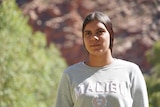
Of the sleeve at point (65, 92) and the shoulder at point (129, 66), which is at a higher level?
the shoulder at point (129, 66)

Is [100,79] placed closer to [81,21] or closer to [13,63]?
[13,63]

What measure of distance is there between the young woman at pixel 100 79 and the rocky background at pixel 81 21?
113 ft

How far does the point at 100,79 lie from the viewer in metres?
1.86

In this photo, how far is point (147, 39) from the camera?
38.2 m

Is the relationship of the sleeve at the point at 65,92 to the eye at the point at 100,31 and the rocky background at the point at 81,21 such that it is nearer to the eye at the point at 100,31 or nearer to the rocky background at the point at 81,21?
the eye at the point at 100,31

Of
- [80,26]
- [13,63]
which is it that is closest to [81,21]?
[80,26]

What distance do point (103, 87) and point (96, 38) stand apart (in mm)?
198

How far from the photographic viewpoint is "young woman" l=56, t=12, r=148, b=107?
1827 mm

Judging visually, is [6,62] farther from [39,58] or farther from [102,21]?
[102,21]

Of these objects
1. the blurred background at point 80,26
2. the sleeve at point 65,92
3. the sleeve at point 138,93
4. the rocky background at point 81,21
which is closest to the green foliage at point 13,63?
the sleeve at point 65,92

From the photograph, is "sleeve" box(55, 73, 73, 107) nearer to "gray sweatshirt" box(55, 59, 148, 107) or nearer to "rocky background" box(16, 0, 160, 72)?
"gray sweatshirt" box(55, 59, 148, 107)

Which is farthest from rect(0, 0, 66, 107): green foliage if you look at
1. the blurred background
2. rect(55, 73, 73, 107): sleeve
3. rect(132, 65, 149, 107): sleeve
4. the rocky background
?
the rocky background

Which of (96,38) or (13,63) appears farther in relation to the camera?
(13,63)

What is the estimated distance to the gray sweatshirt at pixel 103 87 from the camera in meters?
1.82
